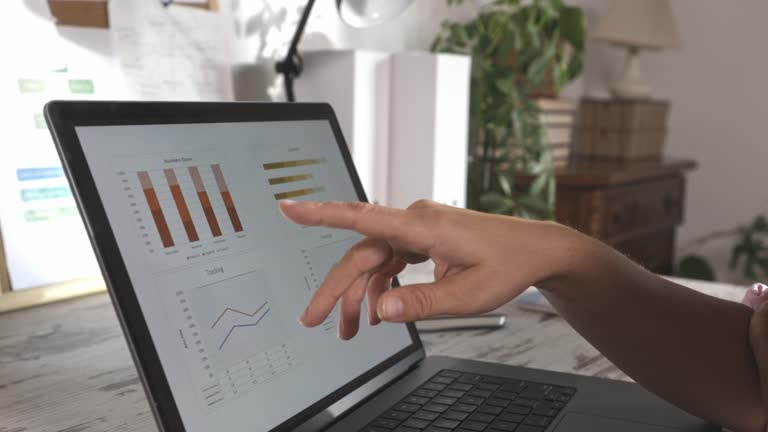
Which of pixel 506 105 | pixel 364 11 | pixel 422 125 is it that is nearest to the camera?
pixel 364 11

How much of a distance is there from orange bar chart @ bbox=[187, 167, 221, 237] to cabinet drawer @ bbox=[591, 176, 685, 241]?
165 cm

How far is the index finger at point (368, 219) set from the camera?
1.42 feet

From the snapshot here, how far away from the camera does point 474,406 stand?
0.61m

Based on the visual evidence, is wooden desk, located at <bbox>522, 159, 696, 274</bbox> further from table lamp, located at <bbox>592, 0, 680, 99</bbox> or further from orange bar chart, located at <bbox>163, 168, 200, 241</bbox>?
orange bar chart, located at <bbox>163, 168, 200, 241</bbox>

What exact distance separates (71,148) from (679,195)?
2.57m

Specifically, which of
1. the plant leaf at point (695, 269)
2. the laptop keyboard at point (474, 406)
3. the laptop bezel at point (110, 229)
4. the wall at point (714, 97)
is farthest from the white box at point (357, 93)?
the plant leaf at point (695, 269)

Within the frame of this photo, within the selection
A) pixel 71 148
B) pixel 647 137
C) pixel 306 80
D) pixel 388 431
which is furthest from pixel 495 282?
pixel 647 137

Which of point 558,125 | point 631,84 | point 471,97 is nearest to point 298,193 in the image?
point 471,97

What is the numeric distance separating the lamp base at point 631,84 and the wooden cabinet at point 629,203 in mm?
262

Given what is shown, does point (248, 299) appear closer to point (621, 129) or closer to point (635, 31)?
point (621, 129)

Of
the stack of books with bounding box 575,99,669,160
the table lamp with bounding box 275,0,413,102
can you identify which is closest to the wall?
the stack of books with bounding box 575,99,669,160

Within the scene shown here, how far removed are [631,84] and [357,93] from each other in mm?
1567

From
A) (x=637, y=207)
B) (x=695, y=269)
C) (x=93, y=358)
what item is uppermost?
(x=93, y=358)

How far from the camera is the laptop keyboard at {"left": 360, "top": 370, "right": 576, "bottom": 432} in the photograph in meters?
0.57
